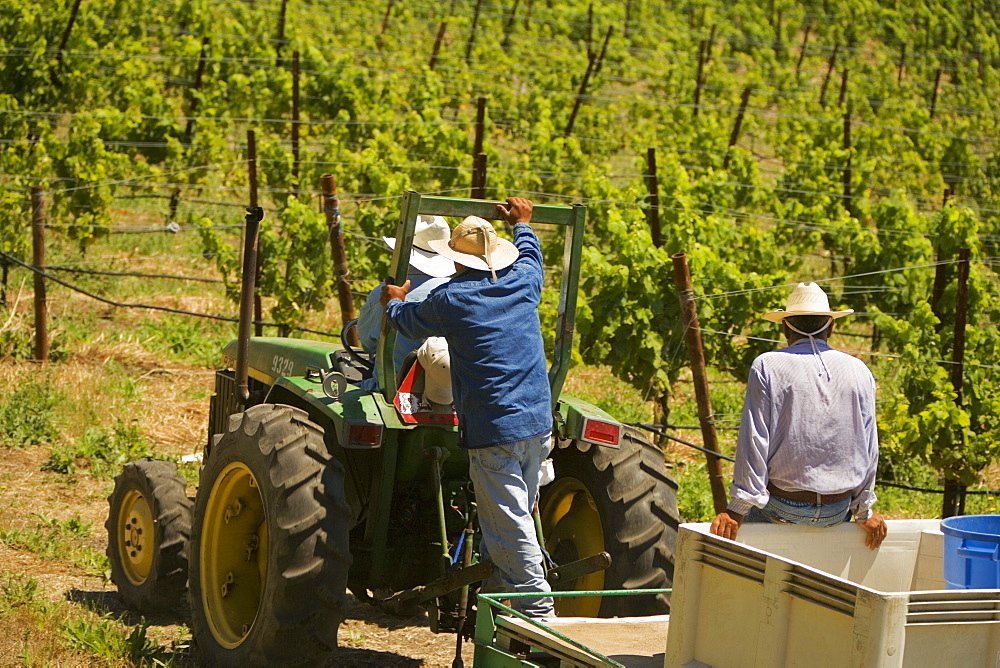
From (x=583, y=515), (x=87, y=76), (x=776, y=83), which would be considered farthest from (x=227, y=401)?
(x=776, y=83)

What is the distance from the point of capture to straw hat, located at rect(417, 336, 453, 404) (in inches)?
177

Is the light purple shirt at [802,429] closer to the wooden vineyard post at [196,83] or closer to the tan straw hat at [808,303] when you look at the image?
the tan straw hat at [808,303]

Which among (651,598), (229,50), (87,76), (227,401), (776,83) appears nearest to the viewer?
(651,598)

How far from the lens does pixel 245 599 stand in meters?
4.81

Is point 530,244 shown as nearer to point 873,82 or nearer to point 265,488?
point 265,488

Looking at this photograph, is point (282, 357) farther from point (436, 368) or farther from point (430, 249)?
point (436, 368)

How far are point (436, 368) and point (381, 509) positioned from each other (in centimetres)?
64

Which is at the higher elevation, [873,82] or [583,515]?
[873,82]

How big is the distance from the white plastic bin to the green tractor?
85 cm

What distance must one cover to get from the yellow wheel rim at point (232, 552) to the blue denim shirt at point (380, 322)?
0.68m

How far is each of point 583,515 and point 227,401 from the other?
2.17m

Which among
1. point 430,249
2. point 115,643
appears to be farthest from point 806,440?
point 115,643

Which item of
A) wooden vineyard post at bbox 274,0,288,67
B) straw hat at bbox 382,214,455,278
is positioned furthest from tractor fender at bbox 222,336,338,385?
wooden vineyard post at bbox 274,0,288,67

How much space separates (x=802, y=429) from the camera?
3.87 metres
